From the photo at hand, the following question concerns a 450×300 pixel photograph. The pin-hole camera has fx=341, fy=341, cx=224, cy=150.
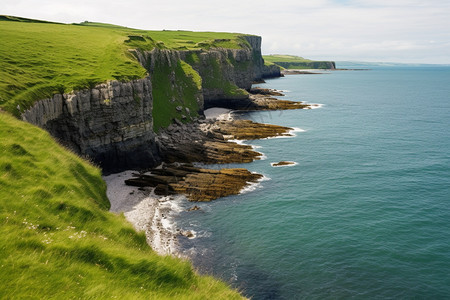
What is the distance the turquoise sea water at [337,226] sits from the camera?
28.2m

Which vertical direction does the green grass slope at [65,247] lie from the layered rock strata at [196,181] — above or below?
above

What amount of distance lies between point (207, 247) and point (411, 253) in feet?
63.0

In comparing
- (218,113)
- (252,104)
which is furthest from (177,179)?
(252,104)

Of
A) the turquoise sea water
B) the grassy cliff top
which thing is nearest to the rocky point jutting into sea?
the grassy cliff top

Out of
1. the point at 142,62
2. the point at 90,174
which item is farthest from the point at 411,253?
the point at 142,62

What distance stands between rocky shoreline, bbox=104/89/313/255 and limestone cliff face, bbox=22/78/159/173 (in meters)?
2.71

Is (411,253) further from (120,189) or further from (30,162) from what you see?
(120,189)

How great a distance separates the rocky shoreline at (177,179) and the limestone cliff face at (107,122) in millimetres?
2713

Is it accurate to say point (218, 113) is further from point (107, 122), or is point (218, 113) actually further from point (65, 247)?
point (65, 247)

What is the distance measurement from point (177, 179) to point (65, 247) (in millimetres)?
38095

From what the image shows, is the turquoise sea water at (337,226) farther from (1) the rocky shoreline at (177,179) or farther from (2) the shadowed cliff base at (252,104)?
(2) the shadowed cliff base at (252,104)

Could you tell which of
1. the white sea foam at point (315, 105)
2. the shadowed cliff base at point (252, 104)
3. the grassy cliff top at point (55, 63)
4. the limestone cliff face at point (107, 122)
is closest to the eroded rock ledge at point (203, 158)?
the limestone cliff face at point (107, 122)

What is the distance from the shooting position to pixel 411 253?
31578mm

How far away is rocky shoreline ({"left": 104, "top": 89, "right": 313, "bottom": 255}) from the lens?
126ft
